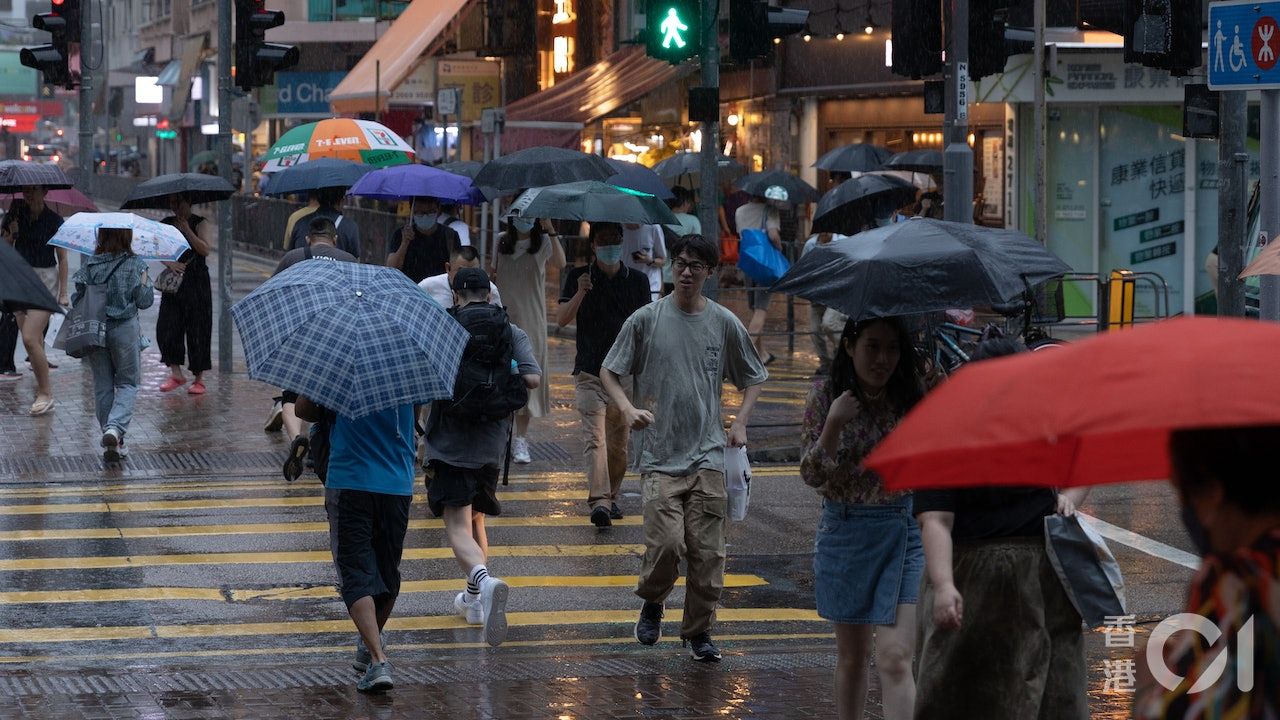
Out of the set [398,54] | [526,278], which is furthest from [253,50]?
[398,54]

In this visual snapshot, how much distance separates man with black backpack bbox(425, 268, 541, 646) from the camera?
874cm

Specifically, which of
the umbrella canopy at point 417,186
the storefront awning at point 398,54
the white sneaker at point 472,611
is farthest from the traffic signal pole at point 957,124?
the storefront awning at point 398,54

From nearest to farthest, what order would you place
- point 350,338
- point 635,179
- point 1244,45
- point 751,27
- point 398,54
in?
point 350,338 → point 1244,45 → point 751,27 → point 635,179 → point 398,54

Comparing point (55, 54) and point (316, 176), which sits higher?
point (55, 54)

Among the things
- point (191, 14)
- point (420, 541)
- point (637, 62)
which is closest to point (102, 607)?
point (420, 541)

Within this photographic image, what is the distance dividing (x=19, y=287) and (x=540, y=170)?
8.72 metres

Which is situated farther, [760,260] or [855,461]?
[760,260]

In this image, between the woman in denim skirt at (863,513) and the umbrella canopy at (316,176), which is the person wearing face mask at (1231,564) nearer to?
the woman in denim skirt at (863,513)

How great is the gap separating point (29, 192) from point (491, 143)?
19.2 m

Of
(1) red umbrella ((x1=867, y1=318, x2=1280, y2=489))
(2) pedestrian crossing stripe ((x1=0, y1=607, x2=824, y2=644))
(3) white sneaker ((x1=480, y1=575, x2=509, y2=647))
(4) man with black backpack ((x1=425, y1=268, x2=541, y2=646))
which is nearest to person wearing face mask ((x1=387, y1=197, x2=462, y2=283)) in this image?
(4) man with black backpack ((x1=425, y1=268, x2=541, y2=646))

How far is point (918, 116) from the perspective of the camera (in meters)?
28.5

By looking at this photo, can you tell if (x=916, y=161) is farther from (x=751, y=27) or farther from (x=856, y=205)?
(x=751, y=27)

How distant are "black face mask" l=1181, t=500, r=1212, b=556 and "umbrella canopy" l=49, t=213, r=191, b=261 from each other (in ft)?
37.8

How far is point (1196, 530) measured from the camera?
3.27 metres
